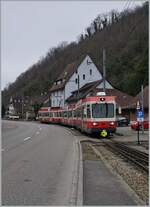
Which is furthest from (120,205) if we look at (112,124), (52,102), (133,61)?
(52,102)

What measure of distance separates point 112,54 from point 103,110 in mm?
58867

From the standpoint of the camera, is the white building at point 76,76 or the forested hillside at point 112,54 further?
the white building at point 76,76

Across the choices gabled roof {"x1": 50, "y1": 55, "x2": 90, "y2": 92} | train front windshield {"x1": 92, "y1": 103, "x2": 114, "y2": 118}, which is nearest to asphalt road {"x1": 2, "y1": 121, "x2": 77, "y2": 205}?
train front windshield {"x1": 92, "y1": 103, "x2": 114, "y2": 118}

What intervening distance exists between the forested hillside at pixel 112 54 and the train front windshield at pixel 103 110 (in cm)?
584

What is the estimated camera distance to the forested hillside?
114 feet

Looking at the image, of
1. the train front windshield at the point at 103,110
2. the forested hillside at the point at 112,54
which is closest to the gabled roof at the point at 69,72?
the forested hillside at the point at 112,54

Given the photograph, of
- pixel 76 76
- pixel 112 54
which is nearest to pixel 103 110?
pixel 112 54

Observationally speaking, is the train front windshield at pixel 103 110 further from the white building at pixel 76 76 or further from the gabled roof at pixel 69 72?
the gabled roof at pixel 69 72

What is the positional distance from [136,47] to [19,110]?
265ft

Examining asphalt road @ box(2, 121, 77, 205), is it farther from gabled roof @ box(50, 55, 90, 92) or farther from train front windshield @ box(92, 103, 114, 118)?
gabled roof @ box(50, 55, 90, 92)

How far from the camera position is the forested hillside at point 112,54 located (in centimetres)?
3474

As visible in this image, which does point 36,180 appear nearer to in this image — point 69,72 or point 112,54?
point 112,54

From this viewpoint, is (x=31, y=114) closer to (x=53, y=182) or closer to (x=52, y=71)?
(x=52, y=71)

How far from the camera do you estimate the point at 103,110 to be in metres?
33.9
